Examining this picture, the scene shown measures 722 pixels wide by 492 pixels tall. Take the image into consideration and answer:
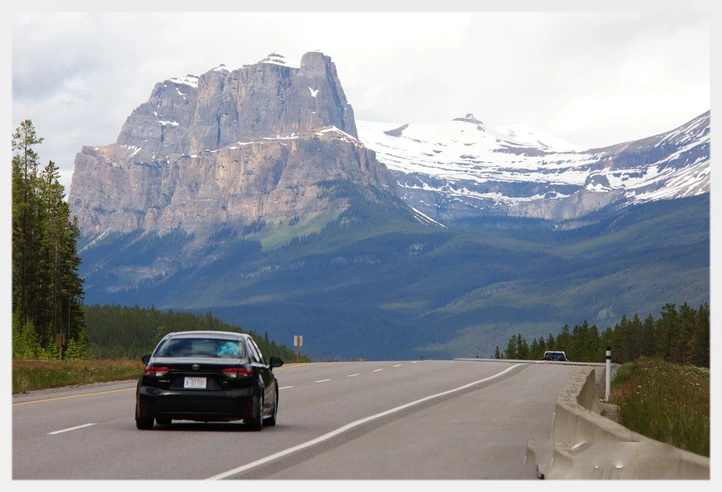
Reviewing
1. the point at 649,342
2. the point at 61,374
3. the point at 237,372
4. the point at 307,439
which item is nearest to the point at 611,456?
the point at 307,439

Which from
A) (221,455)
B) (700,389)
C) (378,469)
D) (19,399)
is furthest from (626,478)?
(700,389)

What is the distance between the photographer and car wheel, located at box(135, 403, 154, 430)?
57.4ft

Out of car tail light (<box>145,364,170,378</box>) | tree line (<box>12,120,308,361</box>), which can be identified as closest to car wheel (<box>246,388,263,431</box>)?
car tail light (<box>145,364,170,378</box>)

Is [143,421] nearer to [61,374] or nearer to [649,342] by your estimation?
[61,374]

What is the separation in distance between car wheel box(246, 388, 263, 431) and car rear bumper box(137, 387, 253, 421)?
0.41ft

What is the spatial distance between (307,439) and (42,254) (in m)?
76.9

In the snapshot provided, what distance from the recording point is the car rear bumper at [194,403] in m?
17.3

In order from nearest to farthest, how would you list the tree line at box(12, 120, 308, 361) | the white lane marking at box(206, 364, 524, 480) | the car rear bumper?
the white lane marking at box(206, 364, 524, 480) < the car rear bumper < the tree line at box(12, 120, 308, 361)

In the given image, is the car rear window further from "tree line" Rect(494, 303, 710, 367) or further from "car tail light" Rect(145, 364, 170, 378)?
"tree line" Rect(494, 303, 710, 367)

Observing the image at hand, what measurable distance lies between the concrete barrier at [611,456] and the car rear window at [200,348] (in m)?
5.58

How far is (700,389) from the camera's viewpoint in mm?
28828

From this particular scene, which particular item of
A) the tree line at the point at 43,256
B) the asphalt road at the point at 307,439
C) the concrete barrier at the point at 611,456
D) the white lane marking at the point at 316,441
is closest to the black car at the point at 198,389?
the asphalt road at the point at 307,439

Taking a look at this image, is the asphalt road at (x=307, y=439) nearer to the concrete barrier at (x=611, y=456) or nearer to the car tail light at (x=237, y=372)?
the concrete barrier at (x=611, y=456)
